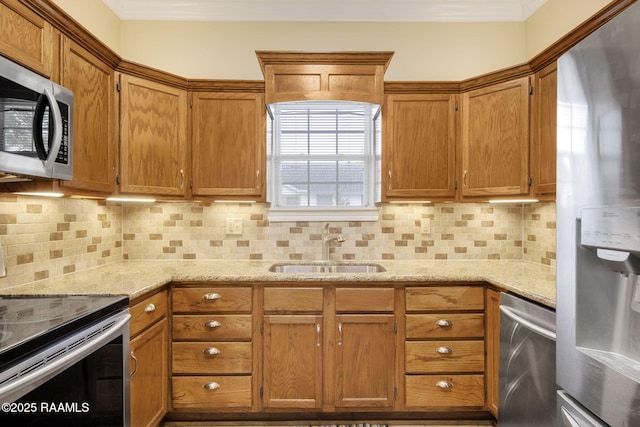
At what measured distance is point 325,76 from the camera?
7.43 feet

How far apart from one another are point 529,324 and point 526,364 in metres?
0.20

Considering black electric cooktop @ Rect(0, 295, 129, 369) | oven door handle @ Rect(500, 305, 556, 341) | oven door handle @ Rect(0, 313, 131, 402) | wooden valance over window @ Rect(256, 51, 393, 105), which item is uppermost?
wooden valance over window @ Rect(256, 51, 393, 105)

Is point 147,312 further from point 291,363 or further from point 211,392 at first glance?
point 291,363

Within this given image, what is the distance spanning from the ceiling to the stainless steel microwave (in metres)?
1.58

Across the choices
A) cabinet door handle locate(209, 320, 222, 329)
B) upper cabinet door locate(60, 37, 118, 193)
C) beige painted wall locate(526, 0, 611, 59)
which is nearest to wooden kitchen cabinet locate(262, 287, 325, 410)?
cabinet door handle locate(209, 320, 222, 329)

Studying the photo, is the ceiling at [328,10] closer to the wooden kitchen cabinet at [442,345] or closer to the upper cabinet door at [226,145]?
the upper cabinet door at [226,145]

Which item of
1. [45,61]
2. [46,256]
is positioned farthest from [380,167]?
[46,256]

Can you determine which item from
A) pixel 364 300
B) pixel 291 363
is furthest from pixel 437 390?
pixel 291 363

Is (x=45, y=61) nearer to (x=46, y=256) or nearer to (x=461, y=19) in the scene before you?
(x=46, y=256)

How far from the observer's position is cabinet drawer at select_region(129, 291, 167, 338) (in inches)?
65.5

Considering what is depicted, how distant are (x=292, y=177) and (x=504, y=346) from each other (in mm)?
1860

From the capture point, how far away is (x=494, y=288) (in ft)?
6.50

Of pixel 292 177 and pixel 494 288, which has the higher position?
pixel 292 177

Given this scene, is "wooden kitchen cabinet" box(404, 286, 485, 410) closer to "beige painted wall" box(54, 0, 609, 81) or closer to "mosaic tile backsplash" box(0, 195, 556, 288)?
"mosaic tile backsplash" box(0, 195, 556, 288)
